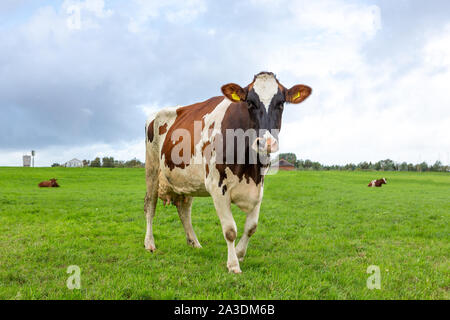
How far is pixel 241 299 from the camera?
3861 mm

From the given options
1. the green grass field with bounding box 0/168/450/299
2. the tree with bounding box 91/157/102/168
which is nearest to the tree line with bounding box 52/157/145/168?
the tree with bounding box 91/157/102/168

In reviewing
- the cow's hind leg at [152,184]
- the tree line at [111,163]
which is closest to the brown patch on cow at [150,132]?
the cow's hind leg at [152,184]

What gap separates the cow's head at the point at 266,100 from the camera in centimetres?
434

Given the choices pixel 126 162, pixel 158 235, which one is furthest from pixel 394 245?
pixel 126 162

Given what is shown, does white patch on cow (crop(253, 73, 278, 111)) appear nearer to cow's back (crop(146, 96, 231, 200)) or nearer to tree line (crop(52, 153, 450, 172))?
cow's back (crop(146, 96, 231, 200))

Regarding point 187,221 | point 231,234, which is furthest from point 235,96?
point 187,221

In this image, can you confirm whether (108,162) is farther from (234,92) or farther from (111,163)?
(234,92)

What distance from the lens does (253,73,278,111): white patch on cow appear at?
451cm

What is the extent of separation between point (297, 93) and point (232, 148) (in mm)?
1298

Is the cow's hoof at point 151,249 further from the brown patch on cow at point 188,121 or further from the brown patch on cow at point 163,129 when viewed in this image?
the brown patch on cow at point 163,129

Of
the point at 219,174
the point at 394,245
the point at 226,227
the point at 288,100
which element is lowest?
the point at 394,245
